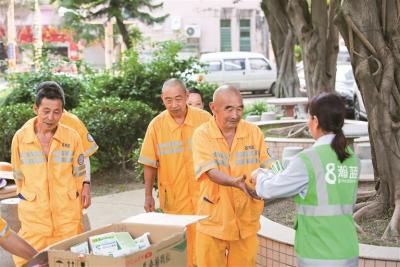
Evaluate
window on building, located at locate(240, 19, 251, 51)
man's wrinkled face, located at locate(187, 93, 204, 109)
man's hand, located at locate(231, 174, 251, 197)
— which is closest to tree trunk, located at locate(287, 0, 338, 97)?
man's wrinkled face, located at locate(187, 93, 204, 109)

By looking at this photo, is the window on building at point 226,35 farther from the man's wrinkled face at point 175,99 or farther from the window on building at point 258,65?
the man's wrinkled face at point 175,99

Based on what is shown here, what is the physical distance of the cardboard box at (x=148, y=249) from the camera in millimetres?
3010

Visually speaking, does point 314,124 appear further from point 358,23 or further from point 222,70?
point 222,70

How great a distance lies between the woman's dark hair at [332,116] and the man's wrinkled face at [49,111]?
1.82m

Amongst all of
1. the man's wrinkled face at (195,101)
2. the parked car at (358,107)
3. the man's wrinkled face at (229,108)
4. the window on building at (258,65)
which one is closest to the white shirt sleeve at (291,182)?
the man's wrinkled face at (229,108)

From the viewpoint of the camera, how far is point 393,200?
575 cm

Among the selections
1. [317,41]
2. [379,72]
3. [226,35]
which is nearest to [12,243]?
[379,72]

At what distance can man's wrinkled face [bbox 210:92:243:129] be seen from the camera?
4.34 m

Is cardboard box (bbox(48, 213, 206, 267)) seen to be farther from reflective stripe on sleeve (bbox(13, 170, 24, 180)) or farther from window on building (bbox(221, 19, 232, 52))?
window on building (bbox(221, 19, 232, 52))

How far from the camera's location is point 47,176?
4.31 m

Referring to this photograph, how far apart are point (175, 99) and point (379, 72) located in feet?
5.80

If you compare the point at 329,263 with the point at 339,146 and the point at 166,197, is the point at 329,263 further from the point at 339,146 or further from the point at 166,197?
the point at 166,197

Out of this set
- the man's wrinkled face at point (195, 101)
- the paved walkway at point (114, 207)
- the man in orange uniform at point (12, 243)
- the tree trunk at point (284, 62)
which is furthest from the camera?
the tree trunk at point (284, 62)

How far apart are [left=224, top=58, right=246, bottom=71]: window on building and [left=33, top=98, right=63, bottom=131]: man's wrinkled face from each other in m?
20.0
